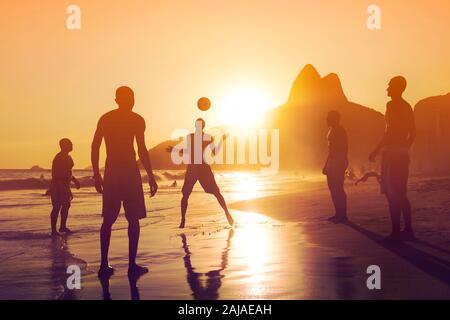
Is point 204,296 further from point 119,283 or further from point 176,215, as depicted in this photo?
point 176,215

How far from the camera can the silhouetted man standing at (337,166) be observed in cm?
1309

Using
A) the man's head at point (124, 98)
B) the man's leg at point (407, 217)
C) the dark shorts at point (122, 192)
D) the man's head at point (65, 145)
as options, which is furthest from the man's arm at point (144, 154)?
the man's head at point (65, 145)

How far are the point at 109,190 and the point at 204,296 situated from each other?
7.36ft

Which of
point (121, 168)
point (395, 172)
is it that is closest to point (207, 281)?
point (121, 168)

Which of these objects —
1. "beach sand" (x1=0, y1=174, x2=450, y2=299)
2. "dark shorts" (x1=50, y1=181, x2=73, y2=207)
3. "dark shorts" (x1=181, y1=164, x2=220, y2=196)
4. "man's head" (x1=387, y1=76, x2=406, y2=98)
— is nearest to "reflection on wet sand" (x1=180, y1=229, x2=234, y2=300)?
"beach sand" (x1=0, y1=174, x2=450, y2=299)

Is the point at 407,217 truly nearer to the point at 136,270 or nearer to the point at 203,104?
the point at 136,270

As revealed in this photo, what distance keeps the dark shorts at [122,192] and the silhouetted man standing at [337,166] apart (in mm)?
5944

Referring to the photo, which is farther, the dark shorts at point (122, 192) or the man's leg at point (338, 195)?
the man's leg at point (338, 195)

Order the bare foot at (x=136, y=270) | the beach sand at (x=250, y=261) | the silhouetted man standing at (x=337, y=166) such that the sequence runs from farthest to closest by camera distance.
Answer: the silhouetted man standing at (x=337, y=166)
the bare foot at (x=136, y=270)
the beach sand at (x=250, y=261)

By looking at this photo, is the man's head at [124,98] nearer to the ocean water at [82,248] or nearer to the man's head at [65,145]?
the ocean water at [82,248]

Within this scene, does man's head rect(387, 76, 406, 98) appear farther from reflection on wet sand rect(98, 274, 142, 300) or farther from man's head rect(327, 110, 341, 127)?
reflection on wet sand rect(98, 274, 142, 300)

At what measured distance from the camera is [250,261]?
26.9ft

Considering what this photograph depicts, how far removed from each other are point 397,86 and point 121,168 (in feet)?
13.7
